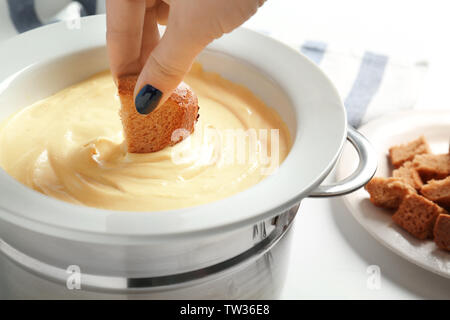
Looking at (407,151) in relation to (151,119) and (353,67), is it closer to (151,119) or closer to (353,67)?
(353,67)

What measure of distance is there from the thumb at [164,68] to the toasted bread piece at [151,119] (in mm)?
101

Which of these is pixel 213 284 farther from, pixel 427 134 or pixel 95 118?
pixel 427 134

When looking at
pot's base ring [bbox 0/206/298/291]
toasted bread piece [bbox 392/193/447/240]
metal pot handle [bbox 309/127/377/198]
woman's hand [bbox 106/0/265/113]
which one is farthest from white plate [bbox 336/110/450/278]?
woman's hand [bbox 106/0/265/113]

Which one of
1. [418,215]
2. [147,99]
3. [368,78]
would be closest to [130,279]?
→ [147,99]

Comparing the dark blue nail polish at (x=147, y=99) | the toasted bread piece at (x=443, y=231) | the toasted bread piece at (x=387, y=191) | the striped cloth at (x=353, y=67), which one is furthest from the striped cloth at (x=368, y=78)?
the dark blue nail polish at (x=147, y=99)

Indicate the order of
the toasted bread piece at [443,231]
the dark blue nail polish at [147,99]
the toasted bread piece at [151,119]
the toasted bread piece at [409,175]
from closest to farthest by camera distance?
the dark blue nail polish at [147,99]
the toasted bread piece at [151,119]
the toasted bread piece at [443,231]
the toasted bread piece at [409,175]

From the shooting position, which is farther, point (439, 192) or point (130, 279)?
point (439, 192)

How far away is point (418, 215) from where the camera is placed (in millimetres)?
1252

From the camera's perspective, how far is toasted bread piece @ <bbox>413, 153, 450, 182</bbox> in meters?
1.41

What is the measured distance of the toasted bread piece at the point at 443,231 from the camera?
121 cm

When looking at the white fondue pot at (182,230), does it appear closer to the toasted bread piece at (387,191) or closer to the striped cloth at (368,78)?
the toasted bread piece at (387,191)

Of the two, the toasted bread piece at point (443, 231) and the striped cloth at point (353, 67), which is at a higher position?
the striped cloth at point (353, 67)

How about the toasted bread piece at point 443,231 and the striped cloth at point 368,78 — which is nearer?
the toasted bread piece at point 443,231

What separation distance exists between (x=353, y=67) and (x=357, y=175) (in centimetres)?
97
